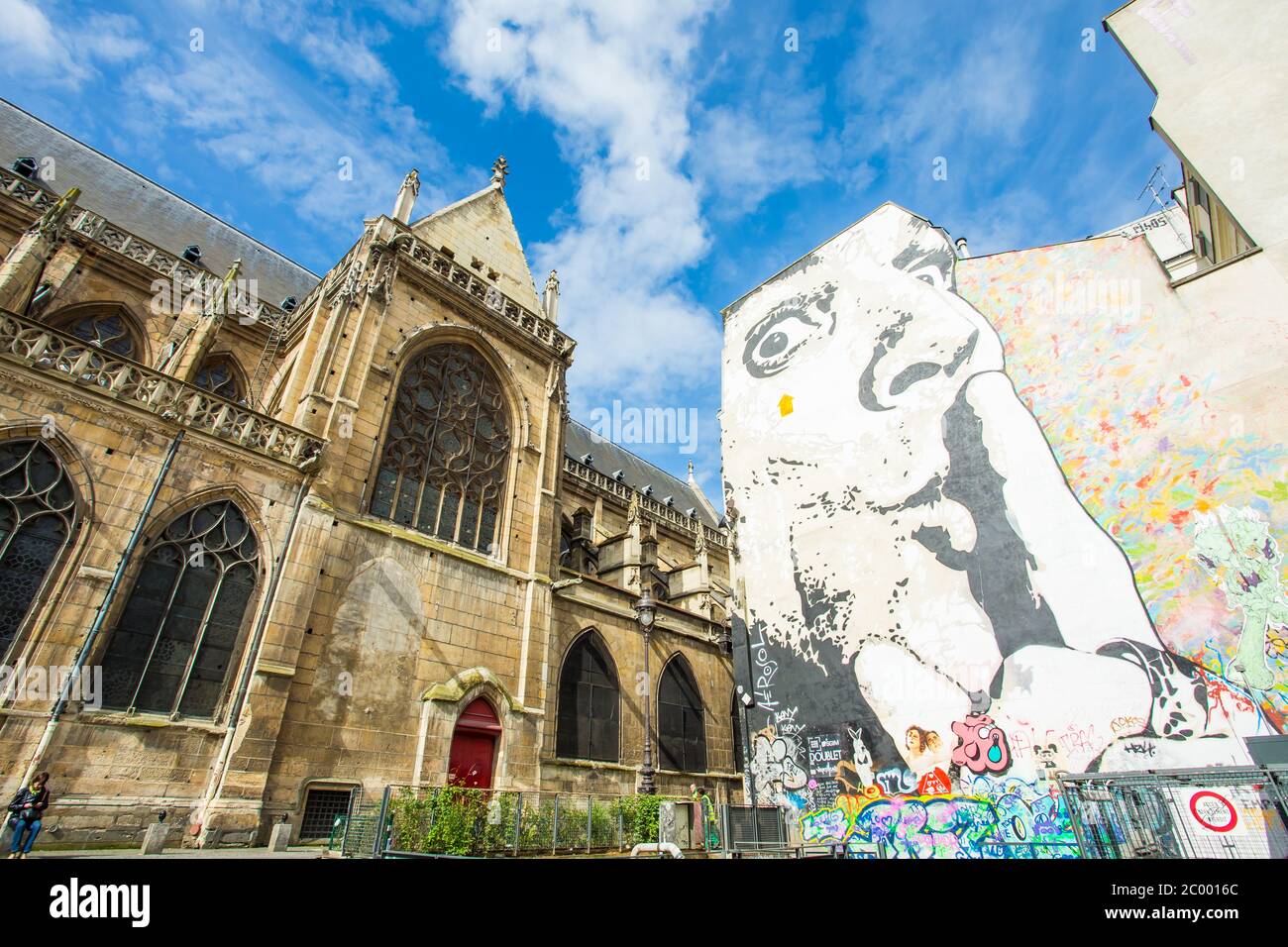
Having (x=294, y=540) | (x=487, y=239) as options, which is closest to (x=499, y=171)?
(x=487, y=239)

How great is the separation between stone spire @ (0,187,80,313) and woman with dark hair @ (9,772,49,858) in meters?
9.53

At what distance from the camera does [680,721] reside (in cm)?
1936

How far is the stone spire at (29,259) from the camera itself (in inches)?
494

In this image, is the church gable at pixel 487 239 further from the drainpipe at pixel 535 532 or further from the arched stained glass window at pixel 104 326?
the arched stained glass window at pixel 104 326

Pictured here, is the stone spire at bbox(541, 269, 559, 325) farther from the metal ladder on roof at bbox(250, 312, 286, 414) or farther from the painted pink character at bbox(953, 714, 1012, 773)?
the painted pink character at bbox(953, 714, 1012, 773)

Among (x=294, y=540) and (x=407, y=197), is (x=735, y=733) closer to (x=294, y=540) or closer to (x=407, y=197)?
(x=294, y=540)

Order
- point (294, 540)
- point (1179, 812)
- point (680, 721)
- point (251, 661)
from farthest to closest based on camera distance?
point (680, 721)
point (294, 540)
point (251, 661)
point (1179, 812)

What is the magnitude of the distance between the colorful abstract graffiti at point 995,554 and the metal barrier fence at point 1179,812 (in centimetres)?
155

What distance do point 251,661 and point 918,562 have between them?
13911 millimetres

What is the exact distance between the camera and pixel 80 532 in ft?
33.1

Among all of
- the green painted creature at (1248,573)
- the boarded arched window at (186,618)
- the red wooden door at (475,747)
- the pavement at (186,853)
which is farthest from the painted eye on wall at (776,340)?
the pavement at (186,853)

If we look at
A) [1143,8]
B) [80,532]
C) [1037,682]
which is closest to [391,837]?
[80,532]

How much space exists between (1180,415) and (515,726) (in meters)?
15.4

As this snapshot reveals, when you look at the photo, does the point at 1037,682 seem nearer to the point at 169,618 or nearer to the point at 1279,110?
the point at 1279,110
